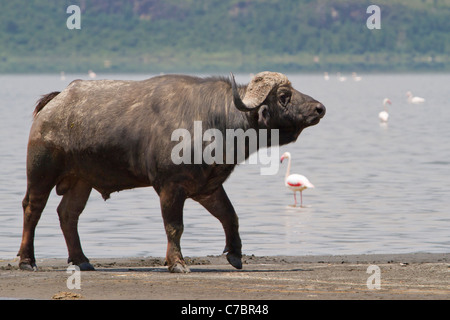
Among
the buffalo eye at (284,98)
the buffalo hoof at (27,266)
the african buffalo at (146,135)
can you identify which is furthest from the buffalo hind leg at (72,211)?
the buffalo eye at (284,98)

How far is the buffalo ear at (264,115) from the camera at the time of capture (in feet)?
42.6

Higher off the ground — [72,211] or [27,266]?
[72,211]

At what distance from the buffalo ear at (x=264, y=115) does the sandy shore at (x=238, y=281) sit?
5.56ft

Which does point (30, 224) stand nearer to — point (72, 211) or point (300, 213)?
point (72, 211)

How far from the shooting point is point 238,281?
12.1 meters

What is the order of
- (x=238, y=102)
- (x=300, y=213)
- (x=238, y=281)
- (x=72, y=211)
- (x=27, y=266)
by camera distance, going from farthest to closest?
(x=300, y=213) → (x=72, y=211) → (x=27, y=266) → (x=238, y=102) → (x=238, y=281)

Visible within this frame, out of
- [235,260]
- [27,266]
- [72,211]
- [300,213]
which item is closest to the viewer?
[235,260]

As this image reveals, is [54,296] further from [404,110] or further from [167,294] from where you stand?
[404,110]

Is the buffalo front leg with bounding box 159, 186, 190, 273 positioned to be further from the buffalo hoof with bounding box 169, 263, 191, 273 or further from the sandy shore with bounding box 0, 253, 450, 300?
the sandy shore with bounding box 0, 253, 450, 300

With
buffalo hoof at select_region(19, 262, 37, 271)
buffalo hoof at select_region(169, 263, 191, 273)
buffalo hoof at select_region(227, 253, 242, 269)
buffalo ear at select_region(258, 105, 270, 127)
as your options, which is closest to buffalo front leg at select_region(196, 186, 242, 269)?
buffalo hoof at select_region(227, 253, 242, 269)

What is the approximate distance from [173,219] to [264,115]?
60.9 inches

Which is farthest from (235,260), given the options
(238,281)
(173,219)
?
(238,281)

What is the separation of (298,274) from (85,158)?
2.82m

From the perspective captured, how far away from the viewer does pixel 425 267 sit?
1330cm
